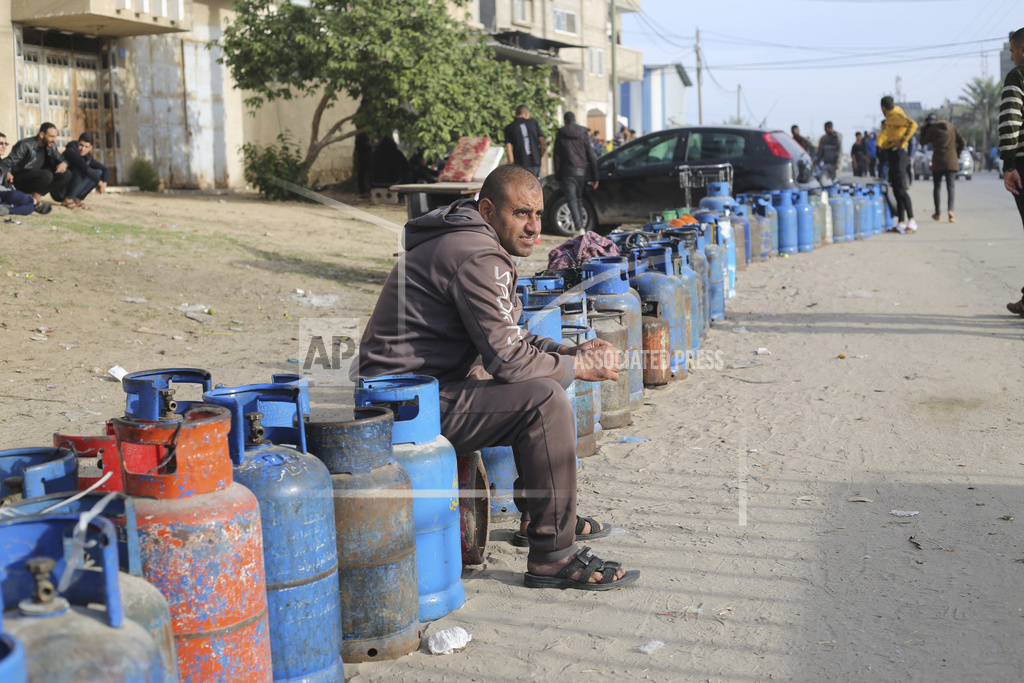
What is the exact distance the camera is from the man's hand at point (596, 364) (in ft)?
11.9

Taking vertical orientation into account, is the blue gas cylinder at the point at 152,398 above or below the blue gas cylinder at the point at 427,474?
above

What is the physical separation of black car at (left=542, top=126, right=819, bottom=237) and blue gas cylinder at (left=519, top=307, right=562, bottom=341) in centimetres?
965

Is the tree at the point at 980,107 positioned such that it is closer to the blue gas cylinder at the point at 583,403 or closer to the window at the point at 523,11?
the window at the point at 523,11

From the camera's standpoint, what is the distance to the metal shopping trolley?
43.0ft

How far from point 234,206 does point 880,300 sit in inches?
399

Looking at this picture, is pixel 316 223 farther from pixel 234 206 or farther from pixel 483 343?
pixel 483 343

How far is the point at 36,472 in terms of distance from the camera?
2385mm

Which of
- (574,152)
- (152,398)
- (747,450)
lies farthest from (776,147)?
(152,398)

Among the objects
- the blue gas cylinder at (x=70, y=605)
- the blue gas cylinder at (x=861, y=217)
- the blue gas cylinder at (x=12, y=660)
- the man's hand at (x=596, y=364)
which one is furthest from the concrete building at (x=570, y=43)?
the blue gas cylinder at (x=12, y=660)

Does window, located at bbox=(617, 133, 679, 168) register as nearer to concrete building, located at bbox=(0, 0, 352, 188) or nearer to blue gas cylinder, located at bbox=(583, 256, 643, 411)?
concrete building, located at bbox=(0, 0, 352, 188)

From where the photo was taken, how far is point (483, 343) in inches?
129

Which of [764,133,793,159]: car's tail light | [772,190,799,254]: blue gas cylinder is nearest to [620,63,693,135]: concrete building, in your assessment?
[764,133,793,159]: car's tail light

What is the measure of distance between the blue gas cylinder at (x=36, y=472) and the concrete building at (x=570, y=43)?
76.8 ft

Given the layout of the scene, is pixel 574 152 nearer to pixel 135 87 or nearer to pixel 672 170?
pixel 672 170
